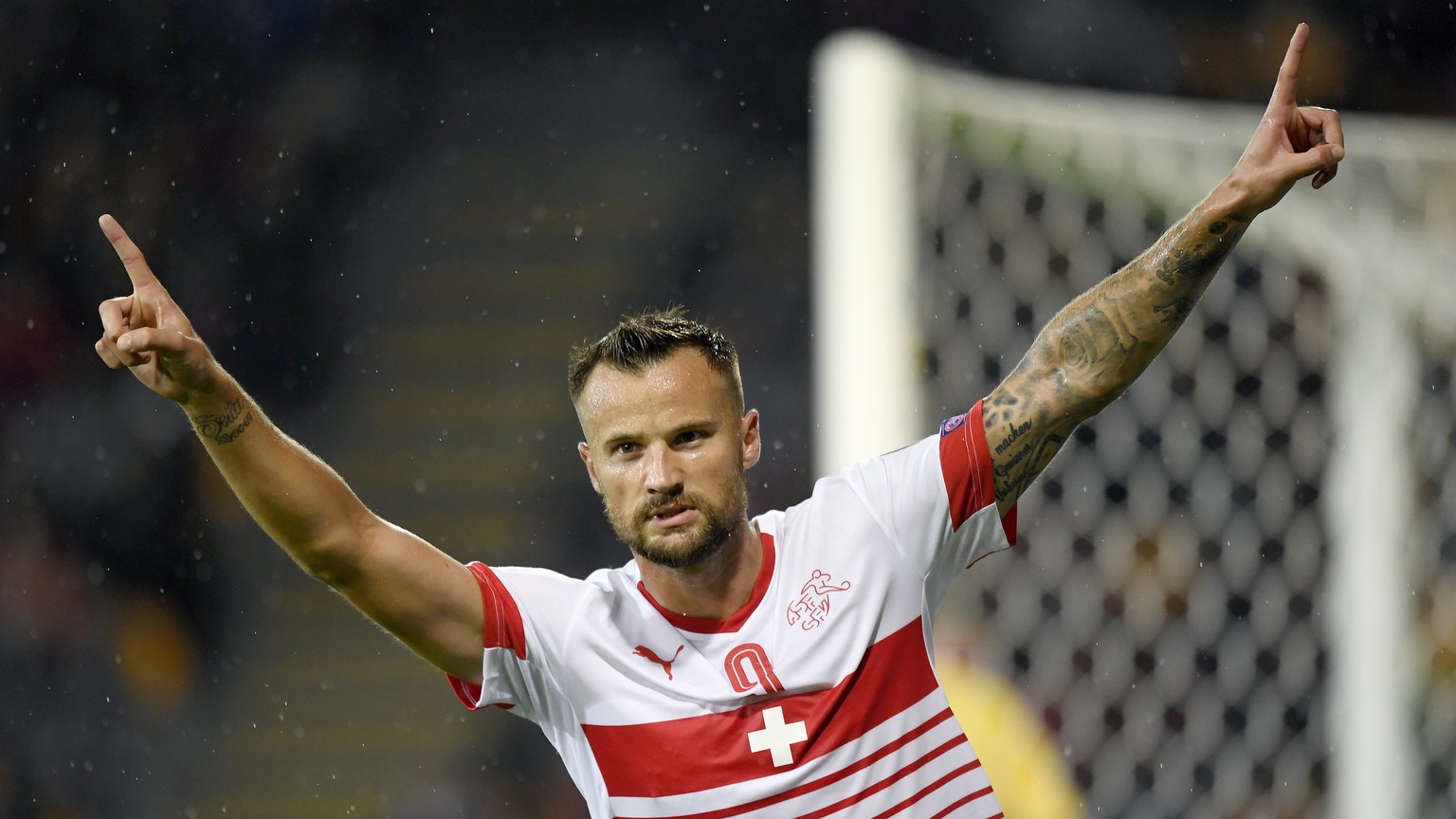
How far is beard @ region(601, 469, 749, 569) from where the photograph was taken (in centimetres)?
234

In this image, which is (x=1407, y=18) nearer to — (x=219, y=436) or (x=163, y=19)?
(x=163, y=19)

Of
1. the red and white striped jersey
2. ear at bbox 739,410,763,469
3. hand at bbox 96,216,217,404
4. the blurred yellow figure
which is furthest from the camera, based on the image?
the blurred yellow figure

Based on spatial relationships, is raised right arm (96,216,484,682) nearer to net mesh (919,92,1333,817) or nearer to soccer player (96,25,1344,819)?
soccer player (96,25,1344,819)

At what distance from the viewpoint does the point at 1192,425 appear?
368 centimetres

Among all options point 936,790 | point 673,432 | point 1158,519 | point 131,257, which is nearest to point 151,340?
point 131,257

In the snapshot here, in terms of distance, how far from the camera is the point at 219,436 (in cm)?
218

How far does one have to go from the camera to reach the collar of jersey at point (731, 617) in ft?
8.01

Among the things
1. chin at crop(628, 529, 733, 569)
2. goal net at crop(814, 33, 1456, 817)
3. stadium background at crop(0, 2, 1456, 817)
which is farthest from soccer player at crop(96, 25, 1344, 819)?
stadium background at crop(0, 2, 1456, 817)

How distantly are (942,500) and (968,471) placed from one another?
0.06m

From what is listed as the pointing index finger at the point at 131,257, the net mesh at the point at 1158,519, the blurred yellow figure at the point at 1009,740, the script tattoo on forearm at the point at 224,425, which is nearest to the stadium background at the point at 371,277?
the net mesh at the point at 1158,519

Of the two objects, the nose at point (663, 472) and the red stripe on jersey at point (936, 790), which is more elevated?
the nose at point (663, 472)

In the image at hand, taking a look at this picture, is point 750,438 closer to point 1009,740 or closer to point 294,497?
point 294,497

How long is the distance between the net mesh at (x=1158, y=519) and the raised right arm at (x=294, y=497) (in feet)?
4.82

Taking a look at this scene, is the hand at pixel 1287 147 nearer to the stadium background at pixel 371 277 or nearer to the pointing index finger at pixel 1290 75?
the pointing index finger at pixel 1290 75
